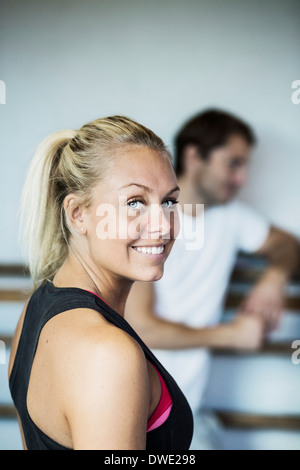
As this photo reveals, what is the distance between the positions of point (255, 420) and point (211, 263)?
0.53 metres

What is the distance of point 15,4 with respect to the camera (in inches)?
54.3

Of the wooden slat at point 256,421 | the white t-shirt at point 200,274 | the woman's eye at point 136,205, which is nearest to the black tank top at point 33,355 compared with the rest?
the woman's eye at point 136,205

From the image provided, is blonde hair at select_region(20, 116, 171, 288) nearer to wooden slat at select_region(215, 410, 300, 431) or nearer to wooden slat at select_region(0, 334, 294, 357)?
wooden slat at select_region(0, 334, 294, 357)

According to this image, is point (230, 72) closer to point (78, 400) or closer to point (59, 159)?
point (59, 159)

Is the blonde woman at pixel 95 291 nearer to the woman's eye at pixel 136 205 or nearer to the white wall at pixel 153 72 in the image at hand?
the woman's eye at pixel 136 205

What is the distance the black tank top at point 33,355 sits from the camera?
0.51 meters

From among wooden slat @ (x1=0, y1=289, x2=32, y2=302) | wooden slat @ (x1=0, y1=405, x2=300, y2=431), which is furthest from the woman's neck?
wooden slat @ (x1=0, y1=405, x2=300, y2=431)

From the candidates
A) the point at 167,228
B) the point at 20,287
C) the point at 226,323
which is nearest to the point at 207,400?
the point at 226,323

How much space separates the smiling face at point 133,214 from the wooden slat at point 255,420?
112 cm

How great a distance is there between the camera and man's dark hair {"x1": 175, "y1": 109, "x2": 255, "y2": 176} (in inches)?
55.6

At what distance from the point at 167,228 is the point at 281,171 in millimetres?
1015

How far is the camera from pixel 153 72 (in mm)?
1470

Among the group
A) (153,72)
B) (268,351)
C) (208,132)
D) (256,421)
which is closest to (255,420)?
(256,421)

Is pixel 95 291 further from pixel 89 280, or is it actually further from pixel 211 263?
pixel 211 263
